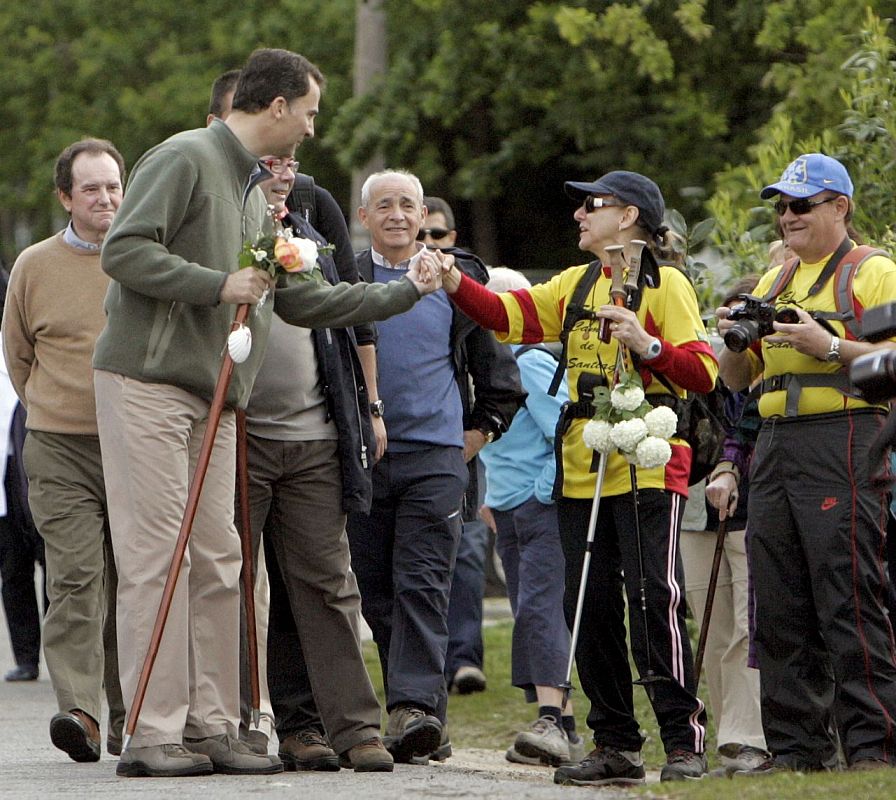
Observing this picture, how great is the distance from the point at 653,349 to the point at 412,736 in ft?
5.50

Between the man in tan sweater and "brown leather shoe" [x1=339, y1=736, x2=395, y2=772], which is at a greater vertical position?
the man in tan sweater

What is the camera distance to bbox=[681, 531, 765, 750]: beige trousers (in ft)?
26.8

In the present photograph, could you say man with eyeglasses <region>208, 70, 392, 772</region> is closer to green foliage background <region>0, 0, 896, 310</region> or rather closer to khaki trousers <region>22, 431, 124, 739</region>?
khaki trousers <region>22, 431, 124, 739</region>

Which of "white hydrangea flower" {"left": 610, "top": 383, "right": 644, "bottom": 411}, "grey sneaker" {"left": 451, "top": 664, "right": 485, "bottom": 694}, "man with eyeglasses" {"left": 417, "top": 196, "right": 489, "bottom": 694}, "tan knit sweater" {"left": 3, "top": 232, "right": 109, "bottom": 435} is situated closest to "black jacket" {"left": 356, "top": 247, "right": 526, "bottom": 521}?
"tan knit sweater" {"left": 3, "top": 232, "right": 109, "bottom": 435}

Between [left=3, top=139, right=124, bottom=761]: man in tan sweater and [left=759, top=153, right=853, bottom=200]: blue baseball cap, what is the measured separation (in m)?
2.75

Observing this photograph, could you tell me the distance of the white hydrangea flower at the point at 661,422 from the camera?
6.79 meters

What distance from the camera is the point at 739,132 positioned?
17.9m

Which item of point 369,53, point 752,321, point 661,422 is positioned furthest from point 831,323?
point 369,53

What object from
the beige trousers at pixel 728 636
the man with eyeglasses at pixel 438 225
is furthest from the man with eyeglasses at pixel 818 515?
the man with eyeglasses at pixel 438 225

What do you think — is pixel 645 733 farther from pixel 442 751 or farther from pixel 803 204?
pixel 803 204

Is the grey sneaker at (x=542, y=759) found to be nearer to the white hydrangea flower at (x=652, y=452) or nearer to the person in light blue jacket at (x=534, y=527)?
the person in light blue jacket at (x=534, y=527)

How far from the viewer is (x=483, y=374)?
819 cm

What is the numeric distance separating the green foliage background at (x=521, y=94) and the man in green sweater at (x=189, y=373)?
12.9ft

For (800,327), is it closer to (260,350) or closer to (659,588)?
(659,588)
